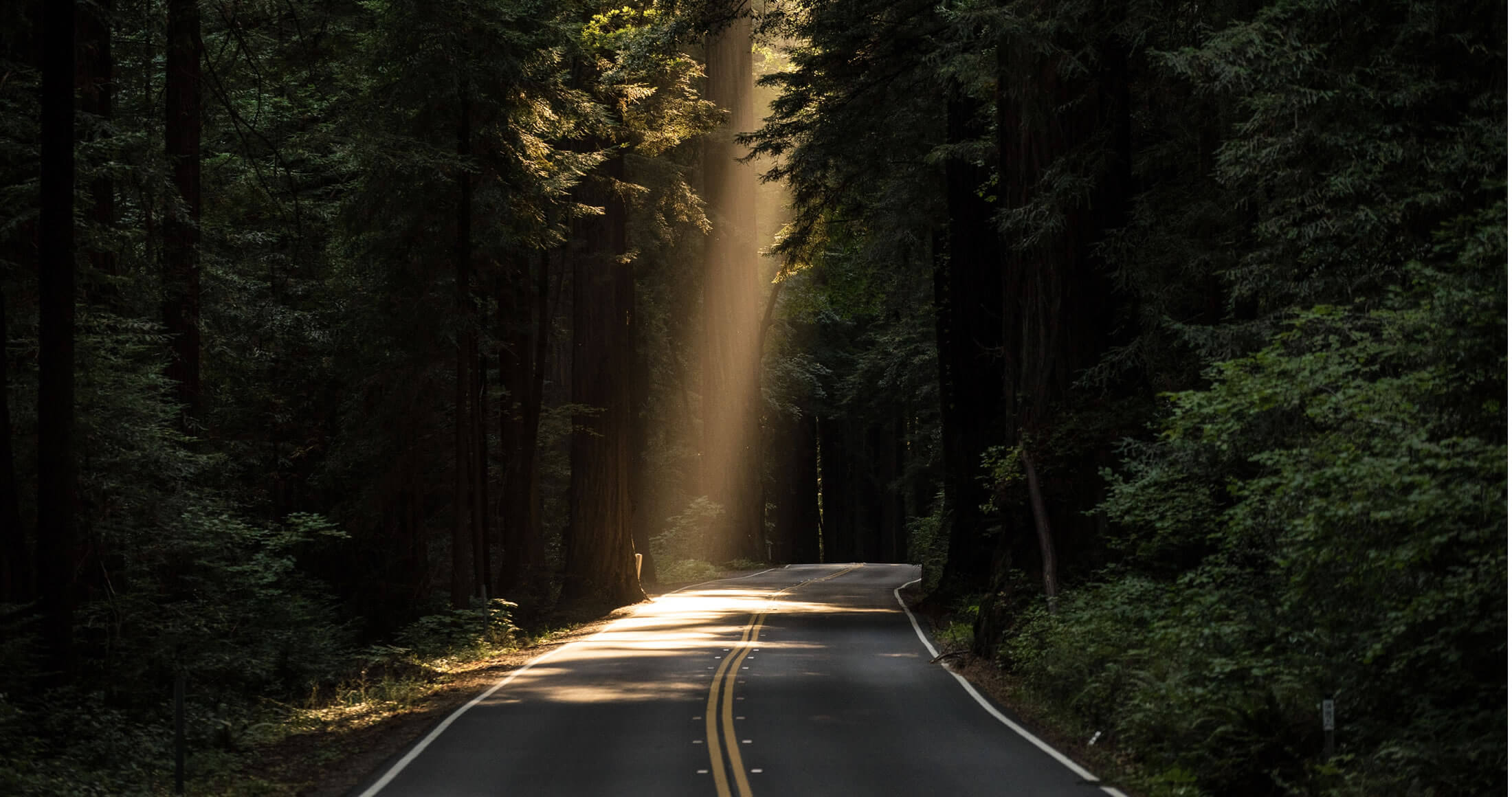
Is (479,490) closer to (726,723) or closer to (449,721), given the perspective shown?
(449,721)

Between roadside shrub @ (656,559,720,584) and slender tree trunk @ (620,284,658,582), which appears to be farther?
roadside shrub @ (656,559,720,584)

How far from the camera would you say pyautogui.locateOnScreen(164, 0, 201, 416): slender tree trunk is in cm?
2061

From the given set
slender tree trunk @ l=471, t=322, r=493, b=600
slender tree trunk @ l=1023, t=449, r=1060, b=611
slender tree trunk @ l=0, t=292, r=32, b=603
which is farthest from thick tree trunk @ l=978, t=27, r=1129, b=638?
slender tree trunk @ l=0, t=292, r=32, b=603

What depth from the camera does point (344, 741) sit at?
15922mm

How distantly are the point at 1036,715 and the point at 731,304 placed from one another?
32.3 m

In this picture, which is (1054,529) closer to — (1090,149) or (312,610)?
(1090,149)

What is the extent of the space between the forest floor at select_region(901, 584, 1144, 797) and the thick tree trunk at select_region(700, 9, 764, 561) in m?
20.3

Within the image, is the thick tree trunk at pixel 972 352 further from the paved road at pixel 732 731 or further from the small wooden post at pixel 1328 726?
the small wooden post at pixel 1328 726

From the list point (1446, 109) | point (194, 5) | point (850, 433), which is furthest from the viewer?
point (850, 433)

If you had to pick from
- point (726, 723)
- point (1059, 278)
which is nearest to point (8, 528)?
point (726, 723)

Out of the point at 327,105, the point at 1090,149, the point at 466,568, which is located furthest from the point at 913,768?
the point at 327,105

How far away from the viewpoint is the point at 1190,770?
1174 centimetres

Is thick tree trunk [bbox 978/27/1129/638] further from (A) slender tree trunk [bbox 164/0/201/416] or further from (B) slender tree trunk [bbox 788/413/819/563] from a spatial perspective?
(B) slender tree trunk [bbox 788/413/819/563]

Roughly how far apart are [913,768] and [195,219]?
47.5 feet
